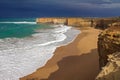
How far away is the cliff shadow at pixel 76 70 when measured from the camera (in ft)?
38.5

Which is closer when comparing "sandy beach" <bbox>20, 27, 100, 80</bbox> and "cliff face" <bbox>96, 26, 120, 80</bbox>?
"cliff face" <bbox>96, 26, 120, 80</bbox>

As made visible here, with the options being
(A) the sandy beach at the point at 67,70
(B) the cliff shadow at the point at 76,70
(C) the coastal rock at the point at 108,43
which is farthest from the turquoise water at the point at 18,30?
(C) the coastal rock at the point at 108,43

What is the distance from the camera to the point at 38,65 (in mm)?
14492

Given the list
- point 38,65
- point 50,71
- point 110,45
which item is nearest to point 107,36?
point 110,45

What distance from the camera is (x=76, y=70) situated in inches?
511

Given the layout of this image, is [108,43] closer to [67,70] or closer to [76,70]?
[76,70]

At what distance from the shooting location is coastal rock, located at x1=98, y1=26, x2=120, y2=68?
8887 millimetres

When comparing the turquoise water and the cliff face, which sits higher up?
the cliff face

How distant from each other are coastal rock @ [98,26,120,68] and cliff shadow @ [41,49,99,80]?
1860 mm

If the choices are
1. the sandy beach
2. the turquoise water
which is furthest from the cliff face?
the turquoise water

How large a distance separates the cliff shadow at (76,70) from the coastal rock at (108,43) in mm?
1860

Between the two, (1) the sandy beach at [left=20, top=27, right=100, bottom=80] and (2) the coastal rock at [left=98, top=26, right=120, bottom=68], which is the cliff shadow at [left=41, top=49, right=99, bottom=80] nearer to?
(1) the sandy beach at [left=20, top=27, right=100, bottom=80]

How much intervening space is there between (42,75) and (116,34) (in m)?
5.12

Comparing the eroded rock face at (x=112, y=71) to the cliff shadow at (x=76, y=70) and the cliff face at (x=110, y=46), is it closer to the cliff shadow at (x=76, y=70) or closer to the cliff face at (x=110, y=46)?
the cliff face at (x=110, y=46)
